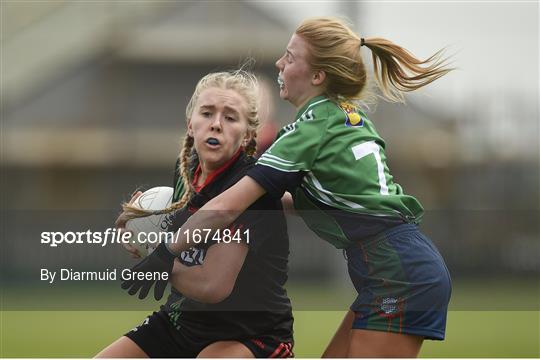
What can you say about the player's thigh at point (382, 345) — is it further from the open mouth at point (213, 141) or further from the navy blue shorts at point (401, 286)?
the open mouth at point (213, 141)

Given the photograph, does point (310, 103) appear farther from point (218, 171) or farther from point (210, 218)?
point (210, 218)

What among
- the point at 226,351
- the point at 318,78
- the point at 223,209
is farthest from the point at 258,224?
the point at 318,78

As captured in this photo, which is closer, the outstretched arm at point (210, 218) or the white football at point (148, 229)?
the outstretched arm at point (210, 218)

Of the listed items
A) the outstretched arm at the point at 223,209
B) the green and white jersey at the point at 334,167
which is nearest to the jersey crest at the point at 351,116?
the green and white jersey at the point at 334,167

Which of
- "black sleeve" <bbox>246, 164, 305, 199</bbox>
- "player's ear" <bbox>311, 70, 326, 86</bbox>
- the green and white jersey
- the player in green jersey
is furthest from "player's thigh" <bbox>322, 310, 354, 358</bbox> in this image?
"player's ear" <bbox>311, 70, 326, 86</bbox>

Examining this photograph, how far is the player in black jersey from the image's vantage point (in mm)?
2842

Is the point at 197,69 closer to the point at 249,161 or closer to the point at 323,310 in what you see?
the point at 323,310

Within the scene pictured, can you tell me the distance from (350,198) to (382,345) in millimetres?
456

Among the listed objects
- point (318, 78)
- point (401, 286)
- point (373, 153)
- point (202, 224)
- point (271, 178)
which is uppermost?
point (318, 78)

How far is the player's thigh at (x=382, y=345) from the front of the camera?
2.81 metres

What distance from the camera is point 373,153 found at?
291 centimetres

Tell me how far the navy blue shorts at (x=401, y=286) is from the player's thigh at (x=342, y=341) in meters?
0.16

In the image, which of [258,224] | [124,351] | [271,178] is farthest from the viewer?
[124,351]

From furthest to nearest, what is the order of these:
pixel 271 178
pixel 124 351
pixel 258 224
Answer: pixel 124 351 → pixel 258 224 → pixel 271 178
